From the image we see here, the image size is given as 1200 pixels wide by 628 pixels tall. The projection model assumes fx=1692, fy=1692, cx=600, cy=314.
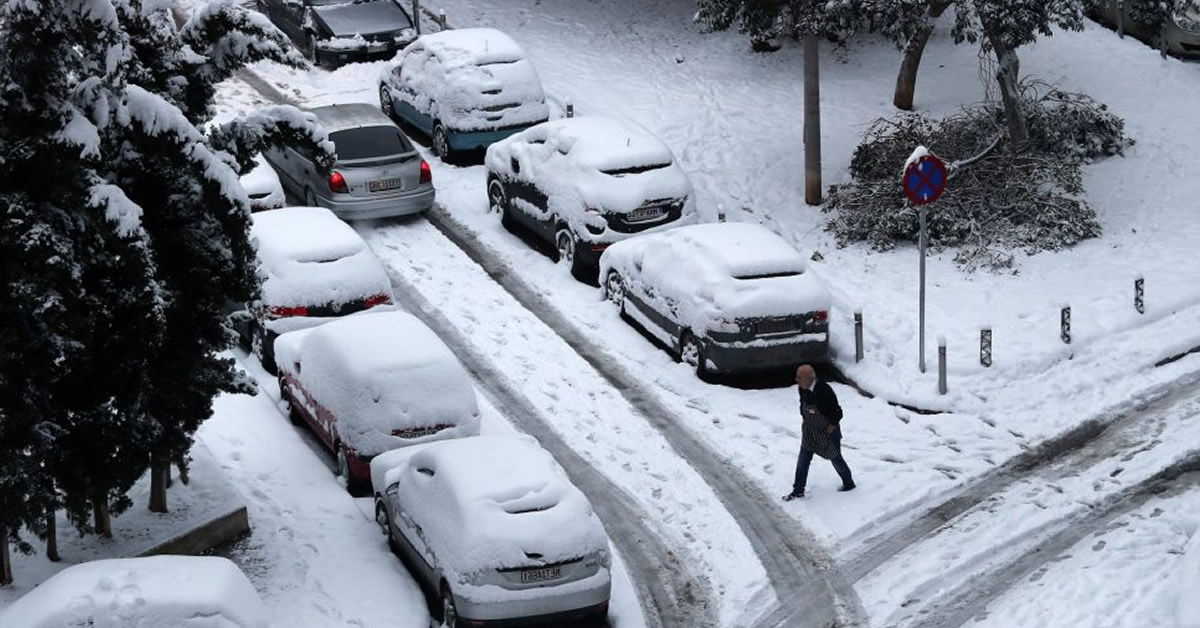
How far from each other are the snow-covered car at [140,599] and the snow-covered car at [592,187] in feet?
35.0

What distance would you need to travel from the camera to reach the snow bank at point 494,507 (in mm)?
14984

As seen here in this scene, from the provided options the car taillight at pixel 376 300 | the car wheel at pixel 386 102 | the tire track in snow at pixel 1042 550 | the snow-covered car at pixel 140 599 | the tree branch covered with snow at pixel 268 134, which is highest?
the tree branch covered with snow at pixel 268 134

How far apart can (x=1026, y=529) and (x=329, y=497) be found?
7279 mm

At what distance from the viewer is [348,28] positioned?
3238cm

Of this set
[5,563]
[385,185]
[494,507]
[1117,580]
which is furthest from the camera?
[385,185]

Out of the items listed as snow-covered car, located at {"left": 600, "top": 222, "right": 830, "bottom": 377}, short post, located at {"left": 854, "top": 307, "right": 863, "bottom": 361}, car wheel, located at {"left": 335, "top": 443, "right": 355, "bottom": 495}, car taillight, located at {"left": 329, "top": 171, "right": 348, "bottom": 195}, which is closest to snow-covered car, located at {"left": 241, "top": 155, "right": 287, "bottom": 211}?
car taillight, located at {"left": 329, "top": 171, "right": 348, "bottom": 195}

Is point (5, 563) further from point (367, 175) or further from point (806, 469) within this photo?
point (367, 175)

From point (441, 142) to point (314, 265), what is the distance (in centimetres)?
771

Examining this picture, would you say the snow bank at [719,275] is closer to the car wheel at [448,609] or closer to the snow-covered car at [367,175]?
the snow-covered car at [367,175]

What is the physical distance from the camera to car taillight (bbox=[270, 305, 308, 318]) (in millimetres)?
20719

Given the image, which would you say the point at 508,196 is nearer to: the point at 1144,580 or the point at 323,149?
the point at 323,149

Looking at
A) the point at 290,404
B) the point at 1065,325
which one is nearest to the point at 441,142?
the point at 290,404

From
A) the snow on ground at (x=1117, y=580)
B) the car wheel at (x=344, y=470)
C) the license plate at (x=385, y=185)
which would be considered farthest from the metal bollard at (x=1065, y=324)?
the license plate at (x=385, y=185)

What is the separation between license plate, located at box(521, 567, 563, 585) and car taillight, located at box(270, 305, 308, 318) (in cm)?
690
